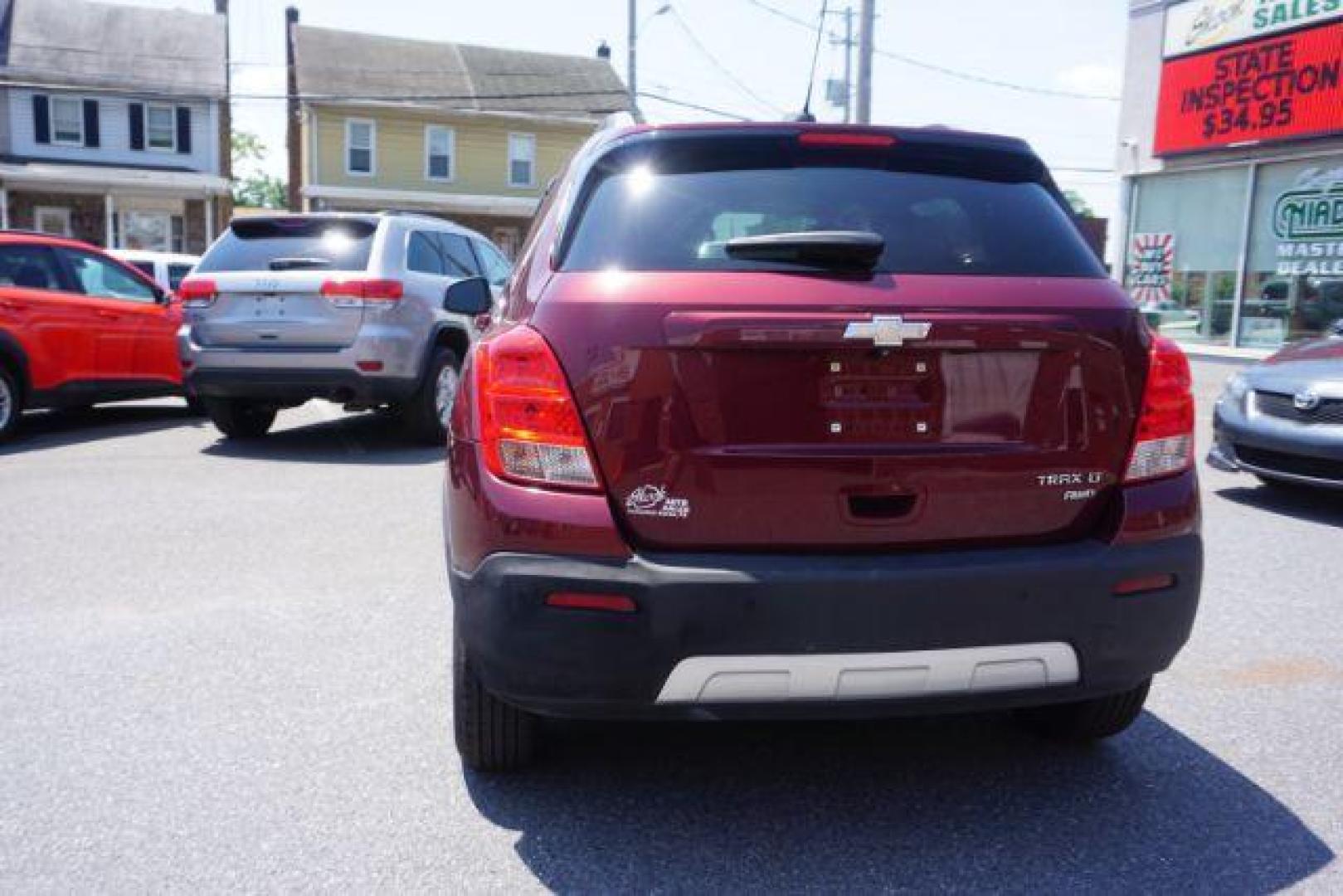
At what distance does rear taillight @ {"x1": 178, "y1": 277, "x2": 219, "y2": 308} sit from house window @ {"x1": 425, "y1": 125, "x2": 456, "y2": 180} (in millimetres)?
26344

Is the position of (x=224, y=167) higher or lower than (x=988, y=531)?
higher

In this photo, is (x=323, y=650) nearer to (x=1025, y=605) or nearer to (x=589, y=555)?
(x=589, y=555)

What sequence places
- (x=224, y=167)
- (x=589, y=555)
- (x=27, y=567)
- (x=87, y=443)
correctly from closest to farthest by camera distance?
(x=589, y=555) < (x=27, y=567) < (x=87, y=443) < (x=224, y=167)

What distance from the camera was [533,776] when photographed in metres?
3.09

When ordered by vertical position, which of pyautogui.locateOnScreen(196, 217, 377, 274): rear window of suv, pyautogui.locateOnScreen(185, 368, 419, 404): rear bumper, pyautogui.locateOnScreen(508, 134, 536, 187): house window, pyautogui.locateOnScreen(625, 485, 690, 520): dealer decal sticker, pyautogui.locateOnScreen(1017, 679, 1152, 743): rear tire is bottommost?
pyautogui.locateOnScreen(1017, 679, 1152, 743): rear tire

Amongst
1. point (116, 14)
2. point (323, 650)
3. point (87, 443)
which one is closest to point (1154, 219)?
point (87, 443)

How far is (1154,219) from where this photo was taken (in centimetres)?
2069

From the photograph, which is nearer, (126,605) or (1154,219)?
(126,605)

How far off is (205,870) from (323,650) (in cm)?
154

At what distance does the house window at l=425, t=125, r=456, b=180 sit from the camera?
3366 cm

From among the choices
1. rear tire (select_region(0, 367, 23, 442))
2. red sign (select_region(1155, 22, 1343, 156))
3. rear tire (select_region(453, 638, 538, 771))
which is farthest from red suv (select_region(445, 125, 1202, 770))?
red sign (select_region(1155, 22, 1343, 156))

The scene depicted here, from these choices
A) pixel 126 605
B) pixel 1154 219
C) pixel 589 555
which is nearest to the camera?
pixel 589 555

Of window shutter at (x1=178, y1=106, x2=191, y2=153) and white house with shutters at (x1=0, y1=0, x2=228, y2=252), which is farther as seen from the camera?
window shutter at (x1=178, y1=106, x2=191, y2=153)

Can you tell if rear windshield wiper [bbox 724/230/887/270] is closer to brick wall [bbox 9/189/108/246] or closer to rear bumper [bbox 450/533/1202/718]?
rear bumper [bbox 450/533/1202/718]
